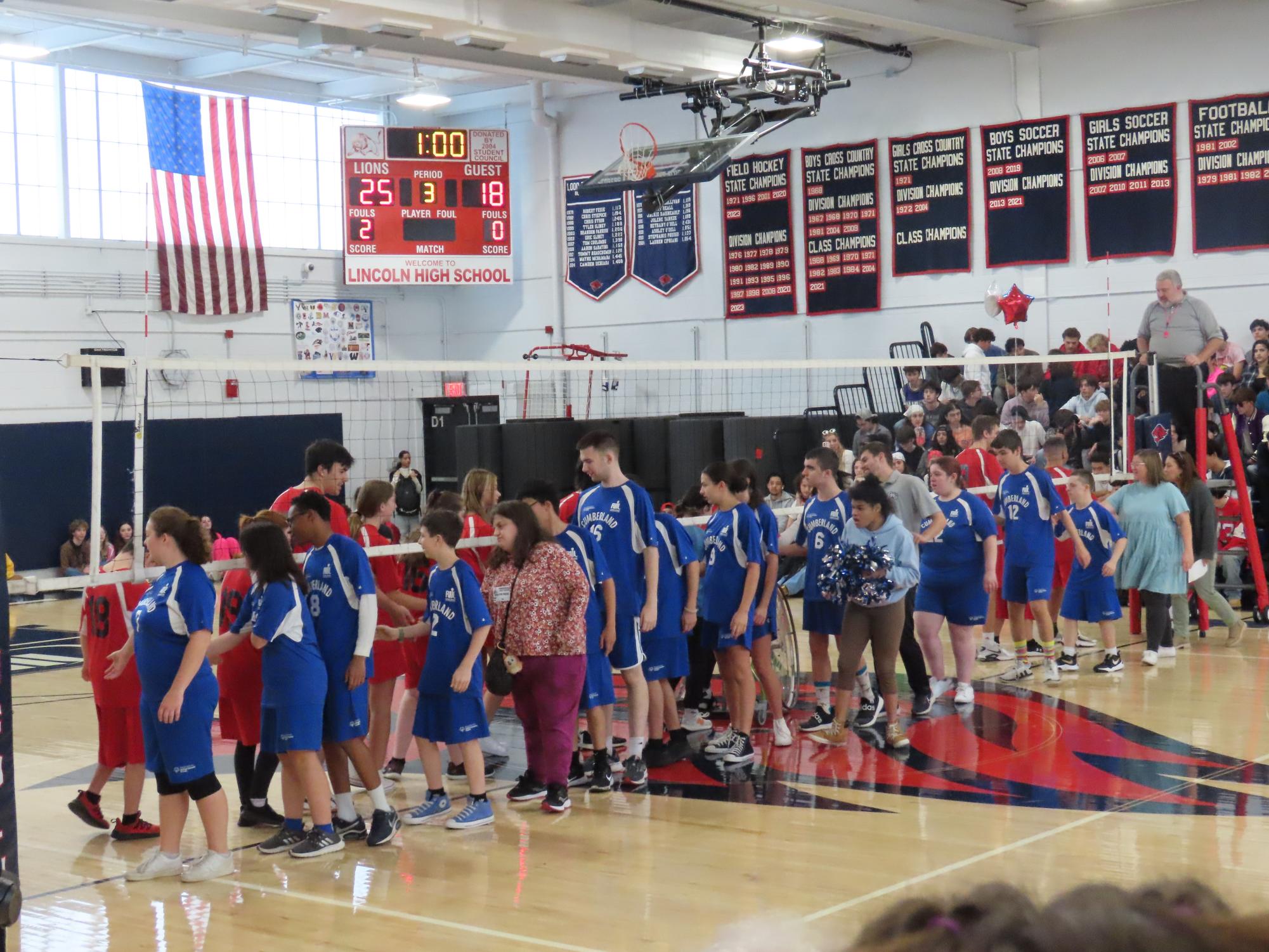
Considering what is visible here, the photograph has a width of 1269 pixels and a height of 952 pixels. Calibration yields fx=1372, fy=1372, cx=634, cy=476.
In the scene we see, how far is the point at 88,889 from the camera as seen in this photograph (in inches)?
205

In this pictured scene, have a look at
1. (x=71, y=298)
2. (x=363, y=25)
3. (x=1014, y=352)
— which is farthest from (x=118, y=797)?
(x=71, y=298)

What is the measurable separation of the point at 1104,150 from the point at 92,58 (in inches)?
504

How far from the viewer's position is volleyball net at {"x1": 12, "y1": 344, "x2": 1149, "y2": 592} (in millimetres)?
14141

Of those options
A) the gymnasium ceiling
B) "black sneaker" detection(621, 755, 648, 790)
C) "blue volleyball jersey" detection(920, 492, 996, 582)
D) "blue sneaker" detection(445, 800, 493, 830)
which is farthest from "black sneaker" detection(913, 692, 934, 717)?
the gymnasium ceiling

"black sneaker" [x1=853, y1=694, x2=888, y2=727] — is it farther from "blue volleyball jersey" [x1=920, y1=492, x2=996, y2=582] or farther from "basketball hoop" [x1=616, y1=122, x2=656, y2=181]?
"basketball hoop" [x1=616, y1=122, x2=656, y2=181]

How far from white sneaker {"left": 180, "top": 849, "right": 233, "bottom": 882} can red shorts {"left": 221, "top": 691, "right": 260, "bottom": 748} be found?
746 millimetres

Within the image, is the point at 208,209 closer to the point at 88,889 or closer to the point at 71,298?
the point at 71,298

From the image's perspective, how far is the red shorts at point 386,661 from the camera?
20.6ft

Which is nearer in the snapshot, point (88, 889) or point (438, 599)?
point (88, 889)

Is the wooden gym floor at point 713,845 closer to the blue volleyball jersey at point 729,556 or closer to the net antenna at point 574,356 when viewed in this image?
the blue volleyball jersey at point 729,556

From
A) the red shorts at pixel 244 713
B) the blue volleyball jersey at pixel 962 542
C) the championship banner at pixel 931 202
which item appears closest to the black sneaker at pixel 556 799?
the red shorts at pixel 244 713

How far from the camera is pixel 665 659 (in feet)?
22.3

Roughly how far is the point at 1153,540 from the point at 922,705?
254 cm

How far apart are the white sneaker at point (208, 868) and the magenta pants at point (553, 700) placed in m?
1.44
